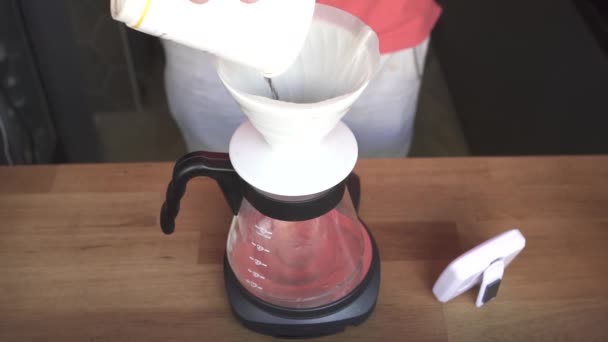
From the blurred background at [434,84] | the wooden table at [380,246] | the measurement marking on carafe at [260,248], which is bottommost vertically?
the blurred background at [434,84]

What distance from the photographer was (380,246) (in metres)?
0.71

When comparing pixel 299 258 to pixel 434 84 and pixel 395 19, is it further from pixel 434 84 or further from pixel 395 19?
pixel 434 84

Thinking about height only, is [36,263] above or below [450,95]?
above

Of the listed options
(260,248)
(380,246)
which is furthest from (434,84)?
(260,248)

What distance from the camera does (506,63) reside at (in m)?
1.38

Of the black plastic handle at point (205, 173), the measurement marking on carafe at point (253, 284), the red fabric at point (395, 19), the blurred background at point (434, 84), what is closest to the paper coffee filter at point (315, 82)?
the black plastic handle at point (205, 173)

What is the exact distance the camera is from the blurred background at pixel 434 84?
1.11 m

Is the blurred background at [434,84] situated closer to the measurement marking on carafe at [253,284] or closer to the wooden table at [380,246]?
the wooden table at [380,246]

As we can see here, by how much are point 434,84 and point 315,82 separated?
4.52 feet

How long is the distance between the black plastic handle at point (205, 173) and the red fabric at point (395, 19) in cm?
47

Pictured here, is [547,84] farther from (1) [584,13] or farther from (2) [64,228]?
(2) [64,228]

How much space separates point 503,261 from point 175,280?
1.24 ft

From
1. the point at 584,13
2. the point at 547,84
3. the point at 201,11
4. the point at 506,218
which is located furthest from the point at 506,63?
the point at 201,11

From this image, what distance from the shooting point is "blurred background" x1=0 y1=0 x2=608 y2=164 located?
3.65ft
